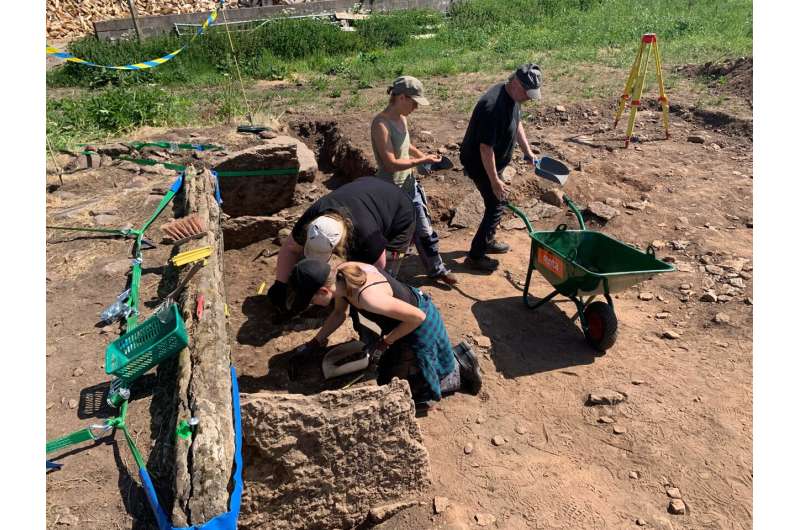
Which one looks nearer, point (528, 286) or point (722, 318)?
point (722, 318)

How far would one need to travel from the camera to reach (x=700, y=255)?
5.48 m

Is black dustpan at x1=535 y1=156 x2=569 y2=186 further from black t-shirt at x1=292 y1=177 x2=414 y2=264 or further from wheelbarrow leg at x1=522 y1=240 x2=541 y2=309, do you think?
black t-shirt at x1=292 y1=177 x2=414 y2=264

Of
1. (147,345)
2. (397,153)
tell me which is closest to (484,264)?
(397,153)

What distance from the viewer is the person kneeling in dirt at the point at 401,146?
14.2 feet

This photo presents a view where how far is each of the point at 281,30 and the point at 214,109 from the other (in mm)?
6001

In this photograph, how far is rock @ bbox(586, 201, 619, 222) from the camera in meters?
6.17

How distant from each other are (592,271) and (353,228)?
6.79 feet

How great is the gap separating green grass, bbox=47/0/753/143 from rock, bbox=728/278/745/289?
5.87 meters

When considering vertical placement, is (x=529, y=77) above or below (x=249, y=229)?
above

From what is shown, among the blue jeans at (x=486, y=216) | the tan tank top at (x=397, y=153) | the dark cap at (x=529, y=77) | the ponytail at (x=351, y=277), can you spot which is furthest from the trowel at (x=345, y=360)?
the dark cap at (x=529, y=77)

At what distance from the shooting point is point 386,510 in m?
3.04

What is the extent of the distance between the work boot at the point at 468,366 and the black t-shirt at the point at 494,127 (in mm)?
1896

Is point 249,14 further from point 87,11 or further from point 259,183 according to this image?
point 259,183

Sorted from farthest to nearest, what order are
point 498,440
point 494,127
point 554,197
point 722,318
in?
point 554,197 → point 494,127 → point 722,318 → point 498,440
